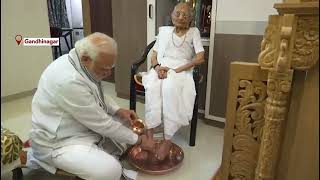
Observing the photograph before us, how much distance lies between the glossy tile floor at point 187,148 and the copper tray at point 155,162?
0.04 meters

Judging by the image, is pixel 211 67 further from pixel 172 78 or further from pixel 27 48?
pixel 27 48

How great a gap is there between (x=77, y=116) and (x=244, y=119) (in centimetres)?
77

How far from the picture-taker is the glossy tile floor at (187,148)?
1609 millimetres

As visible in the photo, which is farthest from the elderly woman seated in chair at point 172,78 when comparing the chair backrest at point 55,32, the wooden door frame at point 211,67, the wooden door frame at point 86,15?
the chair backrest at point 55,32

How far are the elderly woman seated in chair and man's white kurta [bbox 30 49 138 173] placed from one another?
0.49 meters

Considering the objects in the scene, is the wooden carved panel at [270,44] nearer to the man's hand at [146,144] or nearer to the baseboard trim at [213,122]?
the man's hand at [146,144]

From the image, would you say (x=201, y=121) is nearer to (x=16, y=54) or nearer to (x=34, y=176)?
(x=34, y=176)

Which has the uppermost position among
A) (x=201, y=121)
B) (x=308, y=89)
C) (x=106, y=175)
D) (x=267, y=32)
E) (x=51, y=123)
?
(x=267, y=32)

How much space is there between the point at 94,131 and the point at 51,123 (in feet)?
0.70

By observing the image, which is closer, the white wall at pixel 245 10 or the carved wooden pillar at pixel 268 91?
the carved wooden pillar at pixel 268 91

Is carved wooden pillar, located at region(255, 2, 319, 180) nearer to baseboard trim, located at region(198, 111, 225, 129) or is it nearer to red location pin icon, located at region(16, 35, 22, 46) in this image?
baseboard trim, located at region(198, 111, 225, 129)

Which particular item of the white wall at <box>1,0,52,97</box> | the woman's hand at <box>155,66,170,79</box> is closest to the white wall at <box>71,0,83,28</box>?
the white wall at <box>1,0,52,97</box>

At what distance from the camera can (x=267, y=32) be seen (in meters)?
0.95

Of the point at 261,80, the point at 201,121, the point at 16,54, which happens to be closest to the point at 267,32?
the point at 261,80
